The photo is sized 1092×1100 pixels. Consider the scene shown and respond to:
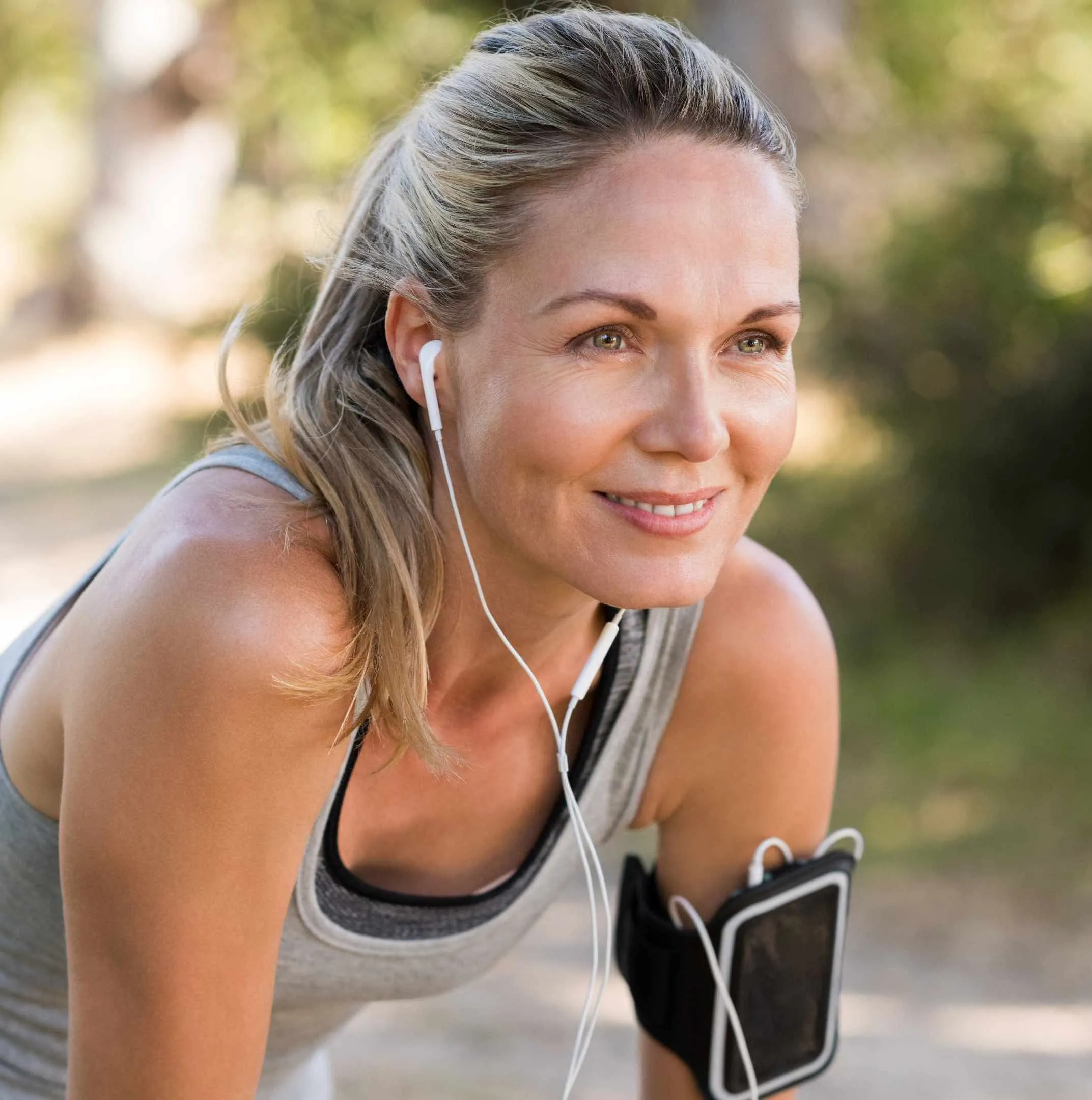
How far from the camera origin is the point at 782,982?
6.30 feet

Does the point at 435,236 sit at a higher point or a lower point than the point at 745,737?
higher

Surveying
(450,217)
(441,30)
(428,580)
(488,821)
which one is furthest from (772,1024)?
(441,30)


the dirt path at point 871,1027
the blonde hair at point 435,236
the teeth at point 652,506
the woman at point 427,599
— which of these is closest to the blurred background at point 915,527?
the dirt path at point 871,1027

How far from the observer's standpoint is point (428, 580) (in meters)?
1.69

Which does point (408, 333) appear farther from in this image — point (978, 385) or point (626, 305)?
point (978, 385)

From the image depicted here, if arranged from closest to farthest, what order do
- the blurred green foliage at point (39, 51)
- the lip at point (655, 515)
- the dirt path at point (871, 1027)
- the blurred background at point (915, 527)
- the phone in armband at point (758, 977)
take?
the lip at point (655, 515) → the phone in armband at point (758, 977) → the dirt path at point (871, 1027) → the blurred background at point (915, 527) → the blurred green foliage at point (39, 51)

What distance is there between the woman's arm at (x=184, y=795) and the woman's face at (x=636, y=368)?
24 cm

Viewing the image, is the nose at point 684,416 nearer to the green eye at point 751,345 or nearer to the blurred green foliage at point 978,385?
the green eye at point 751,345

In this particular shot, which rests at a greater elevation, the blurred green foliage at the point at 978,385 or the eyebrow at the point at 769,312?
the blurred green foliage at the point at 978,385

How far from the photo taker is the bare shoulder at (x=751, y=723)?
1.89m

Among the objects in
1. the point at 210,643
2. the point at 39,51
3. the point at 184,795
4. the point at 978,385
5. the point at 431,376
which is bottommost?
the point at 184,795

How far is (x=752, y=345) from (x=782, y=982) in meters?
0.79

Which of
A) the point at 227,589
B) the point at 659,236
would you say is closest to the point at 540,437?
the point at 659,236

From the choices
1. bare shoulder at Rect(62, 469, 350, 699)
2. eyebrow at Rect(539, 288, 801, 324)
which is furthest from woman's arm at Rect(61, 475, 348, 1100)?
eyebrow at Rect(539, 288, 801, 324)
